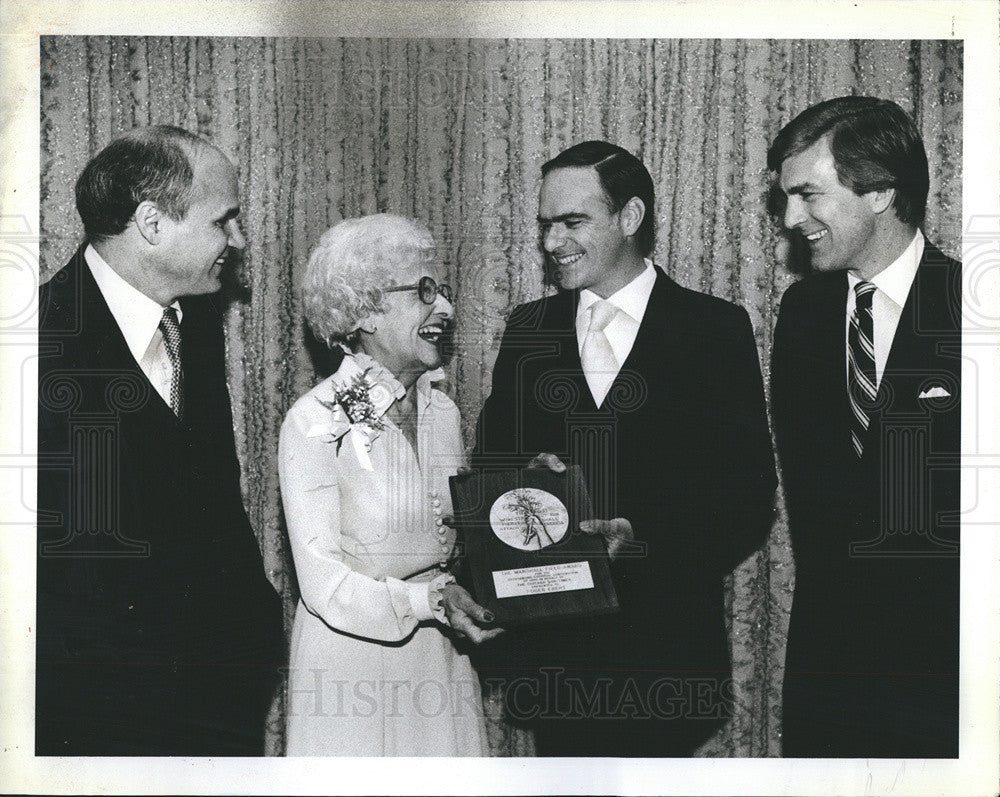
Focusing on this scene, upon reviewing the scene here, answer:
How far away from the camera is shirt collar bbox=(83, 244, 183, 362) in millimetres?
1968

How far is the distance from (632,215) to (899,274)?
1.70 ft

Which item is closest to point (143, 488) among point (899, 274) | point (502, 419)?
point (502, 419)

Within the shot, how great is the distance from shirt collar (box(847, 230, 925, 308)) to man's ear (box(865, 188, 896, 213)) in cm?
8

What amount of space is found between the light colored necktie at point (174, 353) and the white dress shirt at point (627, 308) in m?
0.76

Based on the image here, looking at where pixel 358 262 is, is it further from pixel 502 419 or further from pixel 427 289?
pixel 502 419

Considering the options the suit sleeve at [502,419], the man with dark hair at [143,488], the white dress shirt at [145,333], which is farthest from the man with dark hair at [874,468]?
the white dress shirt at [145,333]

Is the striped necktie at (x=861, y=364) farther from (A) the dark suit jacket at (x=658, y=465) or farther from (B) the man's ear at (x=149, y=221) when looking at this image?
(B) the man's ear at (x=149, y=221)

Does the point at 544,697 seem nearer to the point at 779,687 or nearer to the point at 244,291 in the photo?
the point at 779,687

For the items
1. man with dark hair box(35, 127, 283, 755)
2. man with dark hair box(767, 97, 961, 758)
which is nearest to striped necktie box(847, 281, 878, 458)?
man with dark hair box(767, 97, 961, 758)

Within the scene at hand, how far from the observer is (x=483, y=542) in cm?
193

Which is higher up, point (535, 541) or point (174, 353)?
point (174, 353)

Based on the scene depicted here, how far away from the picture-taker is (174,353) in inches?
77.7

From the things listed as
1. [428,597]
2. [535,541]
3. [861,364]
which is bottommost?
[428,597]

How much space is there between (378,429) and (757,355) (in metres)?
0.72
